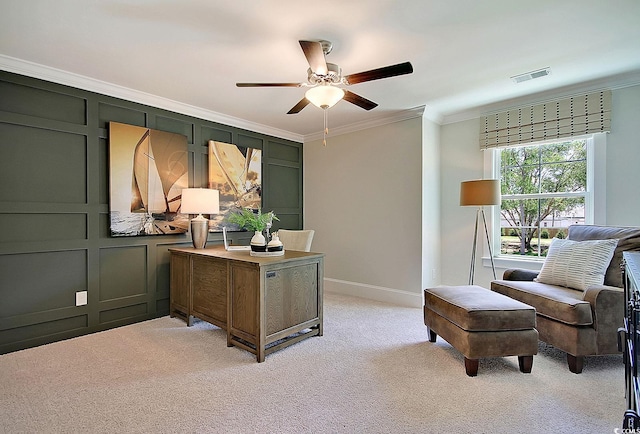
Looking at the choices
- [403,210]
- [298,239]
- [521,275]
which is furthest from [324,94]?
[521,275]

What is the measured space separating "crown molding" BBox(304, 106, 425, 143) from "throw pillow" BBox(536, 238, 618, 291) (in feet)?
6.78

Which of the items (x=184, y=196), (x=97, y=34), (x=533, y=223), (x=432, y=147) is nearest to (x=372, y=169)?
(x=432, y=147)

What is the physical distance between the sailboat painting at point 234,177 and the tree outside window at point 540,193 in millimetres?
3155

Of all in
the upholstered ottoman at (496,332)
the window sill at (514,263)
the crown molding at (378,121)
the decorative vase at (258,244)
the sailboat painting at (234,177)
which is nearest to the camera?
the upholstered ottoman at (496,332)

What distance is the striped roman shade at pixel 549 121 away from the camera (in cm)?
315

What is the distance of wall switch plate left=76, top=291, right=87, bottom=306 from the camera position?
9.73 ft

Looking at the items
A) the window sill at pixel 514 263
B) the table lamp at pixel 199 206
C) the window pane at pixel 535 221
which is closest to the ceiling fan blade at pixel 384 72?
the table lamp at pixel 199 206

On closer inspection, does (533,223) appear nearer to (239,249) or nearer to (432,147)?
(432,147)

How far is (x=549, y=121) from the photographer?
11.2 ft

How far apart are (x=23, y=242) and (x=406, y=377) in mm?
3240

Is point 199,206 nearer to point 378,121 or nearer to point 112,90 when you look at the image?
point 112,90

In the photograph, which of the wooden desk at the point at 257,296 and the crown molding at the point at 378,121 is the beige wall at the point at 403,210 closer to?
the crown molding at the point at 378,121

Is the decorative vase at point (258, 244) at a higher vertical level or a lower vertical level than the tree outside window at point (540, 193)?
lower

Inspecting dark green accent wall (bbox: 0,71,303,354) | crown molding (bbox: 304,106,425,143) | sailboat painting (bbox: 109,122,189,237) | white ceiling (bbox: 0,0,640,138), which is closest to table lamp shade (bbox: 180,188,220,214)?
sailboat painting (bbox: 109,122,189,237)
